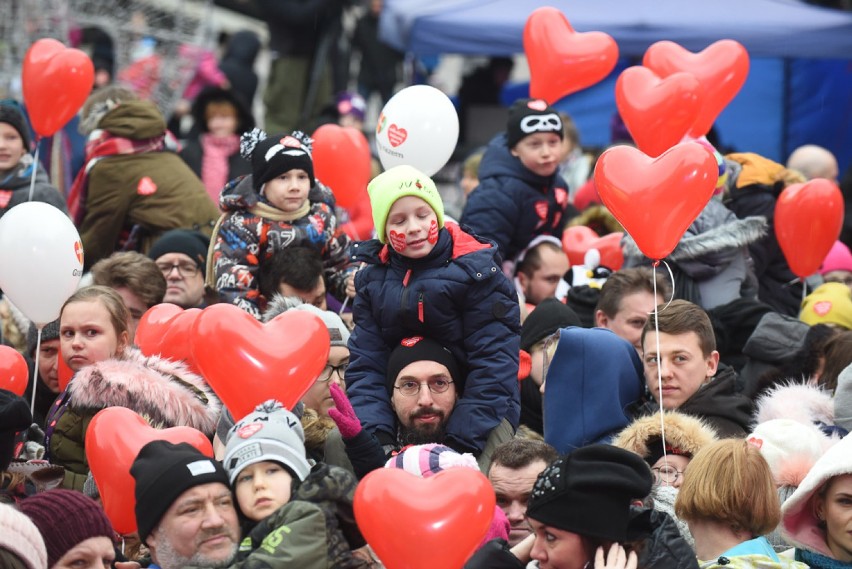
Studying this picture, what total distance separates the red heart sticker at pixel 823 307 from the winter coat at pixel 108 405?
3.49 meters

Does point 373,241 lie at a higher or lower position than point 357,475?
higher

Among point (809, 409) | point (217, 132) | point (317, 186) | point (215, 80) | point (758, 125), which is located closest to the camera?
point (809, 409)

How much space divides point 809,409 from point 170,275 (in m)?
3.35

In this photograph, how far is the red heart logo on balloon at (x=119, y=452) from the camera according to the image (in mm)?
5895

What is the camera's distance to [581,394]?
6688 mm

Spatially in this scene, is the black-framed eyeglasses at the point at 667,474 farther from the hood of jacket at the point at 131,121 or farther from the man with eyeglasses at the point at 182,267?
the hood of jacket at the point at 131,121

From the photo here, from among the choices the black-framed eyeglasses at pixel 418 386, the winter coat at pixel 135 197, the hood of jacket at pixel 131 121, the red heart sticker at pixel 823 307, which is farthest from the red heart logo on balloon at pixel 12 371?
the red heart sticker at pixel 823 307

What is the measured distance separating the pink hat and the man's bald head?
53.5 inches

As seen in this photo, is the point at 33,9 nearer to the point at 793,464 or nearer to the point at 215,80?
the point at 215,80

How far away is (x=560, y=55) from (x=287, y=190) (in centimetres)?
197

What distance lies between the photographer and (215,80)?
13539mm

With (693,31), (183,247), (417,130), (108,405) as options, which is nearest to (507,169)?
(417,130)

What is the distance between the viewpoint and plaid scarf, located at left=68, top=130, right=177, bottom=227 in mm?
9141

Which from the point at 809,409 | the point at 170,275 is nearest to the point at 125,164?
the point at 170,275
